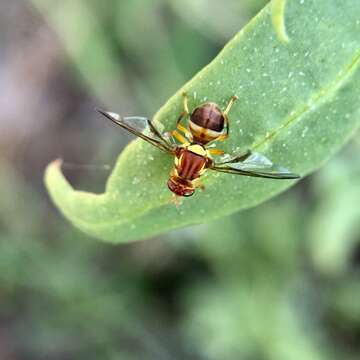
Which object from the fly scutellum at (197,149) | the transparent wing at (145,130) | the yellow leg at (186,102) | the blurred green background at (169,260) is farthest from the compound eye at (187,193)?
the blurred green background at (169,260)

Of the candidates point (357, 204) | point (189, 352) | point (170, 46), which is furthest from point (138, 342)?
point (170, 46)

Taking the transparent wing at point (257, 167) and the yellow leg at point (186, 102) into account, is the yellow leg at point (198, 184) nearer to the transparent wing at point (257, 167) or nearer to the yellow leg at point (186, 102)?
the transparent wing at point (257, 167)

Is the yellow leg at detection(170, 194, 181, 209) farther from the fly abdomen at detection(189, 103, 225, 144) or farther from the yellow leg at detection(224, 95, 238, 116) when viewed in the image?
the yellow leg at detection(224, 95, 238, 116)

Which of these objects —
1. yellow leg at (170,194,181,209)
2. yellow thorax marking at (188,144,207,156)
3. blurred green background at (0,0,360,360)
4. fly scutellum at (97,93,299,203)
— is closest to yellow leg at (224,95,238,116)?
fly scutellum at (97,93,299,203)

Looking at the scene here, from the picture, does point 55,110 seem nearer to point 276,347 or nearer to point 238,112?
point 276,347

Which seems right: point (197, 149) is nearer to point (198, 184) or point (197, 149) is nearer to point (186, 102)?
point (198, 184)

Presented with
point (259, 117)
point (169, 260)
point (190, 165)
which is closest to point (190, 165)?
point (190, 165)
